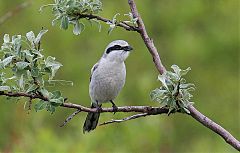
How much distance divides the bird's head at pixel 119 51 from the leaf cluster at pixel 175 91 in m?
1.98

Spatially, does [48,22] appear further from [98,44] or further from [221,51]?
[221,51]

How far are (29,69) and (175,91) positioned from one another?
0.68 metres

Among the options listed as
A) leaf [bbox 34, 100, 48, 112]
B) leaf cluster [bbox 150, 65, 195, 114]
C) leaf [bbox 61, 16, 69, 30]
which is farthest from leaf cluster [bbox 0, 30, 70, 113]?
leaf cluster [bbox 150, 65, 195, 114]

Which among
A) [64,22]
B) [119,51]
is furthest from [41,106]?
[119,51]

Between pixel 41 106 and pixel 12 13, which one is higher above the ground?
pixel 12 13

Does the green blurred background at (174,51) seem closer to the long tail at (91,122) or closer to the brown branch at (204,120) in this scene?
the long tail at (91,122)

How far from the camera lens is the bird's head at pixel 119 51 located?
500 centimetres

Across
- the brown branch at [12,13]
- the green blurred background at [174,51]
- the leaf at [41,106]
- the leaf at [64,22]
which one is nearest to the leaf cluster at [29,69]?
the leaf at [41,106]

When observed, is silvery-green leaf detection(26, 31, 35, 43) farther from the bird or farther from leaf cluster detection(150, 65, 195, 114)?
the bird

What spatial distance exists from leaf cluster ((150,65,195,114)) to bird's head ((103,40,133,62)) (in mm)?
1984

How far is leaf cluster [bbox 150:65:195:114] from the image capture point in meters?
2.97

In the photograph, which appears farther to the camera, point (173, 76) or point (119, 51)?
point (119, 51)

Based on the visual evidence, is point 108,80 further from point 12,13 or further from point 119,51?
point 12,13

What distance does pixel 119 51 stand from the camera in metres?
5.00
